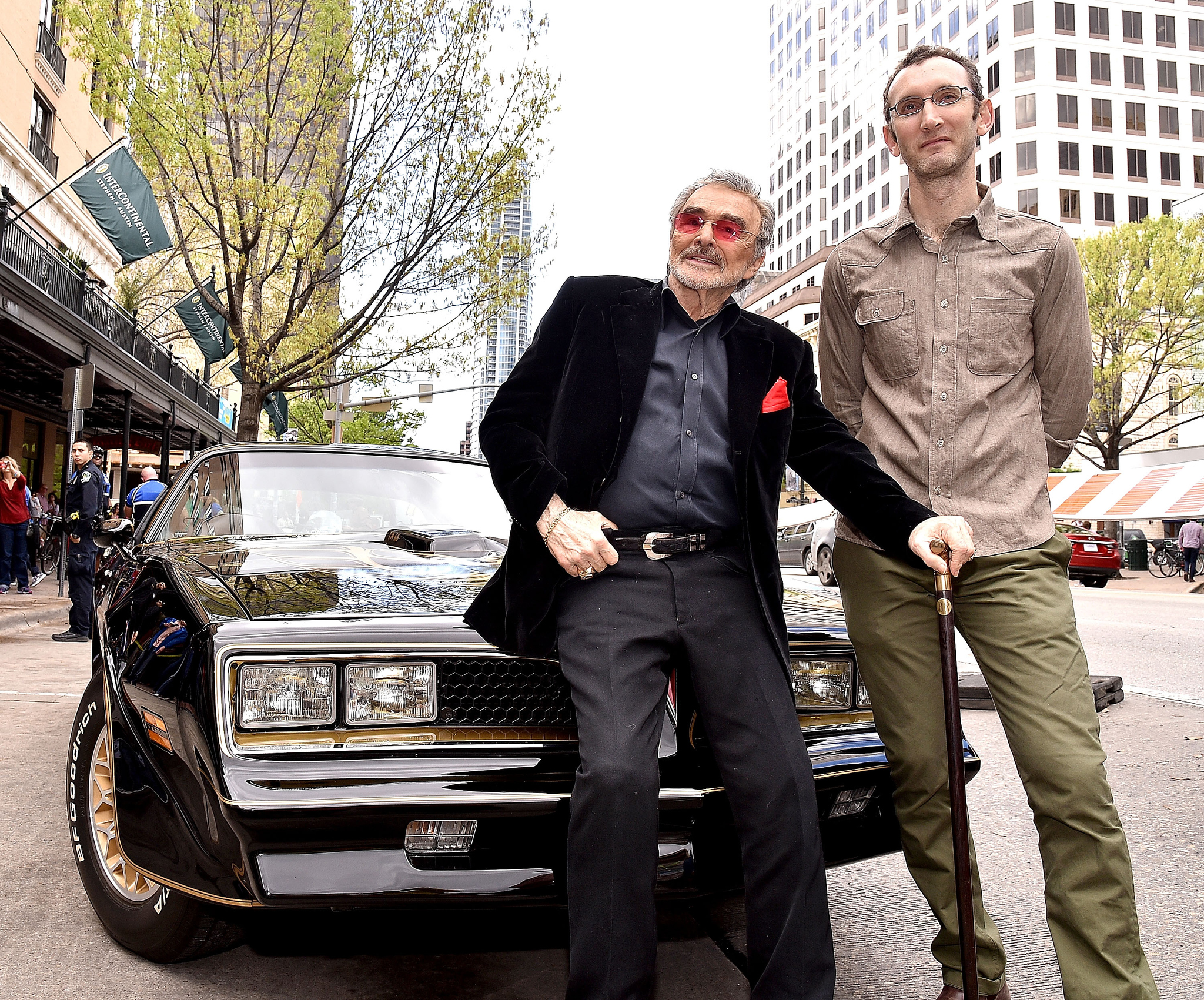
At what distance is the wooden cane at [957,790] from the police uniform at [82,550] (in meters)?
9.32

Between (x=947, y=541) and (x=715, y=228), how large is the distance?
86 cm

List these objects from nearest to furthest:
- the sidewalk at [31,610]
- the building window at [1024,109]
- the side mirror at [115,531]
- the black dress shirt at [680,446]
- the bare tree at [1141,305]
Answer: the black dress shirt at [680,446] → the side mirror at [115,531] → the sidewalk at [31,610] → the bare tree at [1141,305] → the building window at [1024,109]

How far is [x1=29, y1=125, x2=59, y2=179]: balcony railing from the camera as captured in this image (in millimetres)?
23734

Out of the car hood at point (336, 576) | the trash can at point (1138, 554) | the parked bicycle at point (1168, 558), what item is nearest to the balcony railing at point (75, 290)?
the car hood at point (336, 576)

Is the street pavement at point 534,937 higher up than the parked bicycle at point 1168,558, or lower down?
lower down

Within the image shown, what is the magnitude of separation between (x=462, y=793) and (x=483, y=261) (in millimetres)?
15823

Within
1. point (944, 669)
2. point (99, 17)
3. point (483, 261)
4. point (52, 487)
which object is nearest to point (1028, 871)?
point (944, 669)

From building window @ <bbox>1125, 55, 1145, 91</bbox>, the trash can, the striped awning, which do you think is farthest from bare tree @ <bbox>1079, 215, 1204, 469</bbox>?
building window @ <bbox>1125, 55, 1145, 91</bbox>

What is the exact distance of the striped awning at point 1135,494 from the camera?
21.8 m

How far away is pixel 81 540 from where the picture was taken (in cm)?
1007

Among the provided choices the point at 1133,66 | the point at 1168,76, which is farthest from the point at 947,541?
the point at 1168,76

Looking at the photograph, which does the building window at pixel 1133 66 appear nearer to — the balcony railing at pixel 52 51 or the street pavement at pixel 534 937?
the balcony railing at pixel 52 51

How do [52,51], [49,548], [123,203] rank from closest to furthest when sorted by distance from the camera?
[123,203] → [49,548] → [52,51]

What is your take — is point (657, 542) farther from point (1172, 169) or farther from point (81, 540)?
point (1172, 169)
